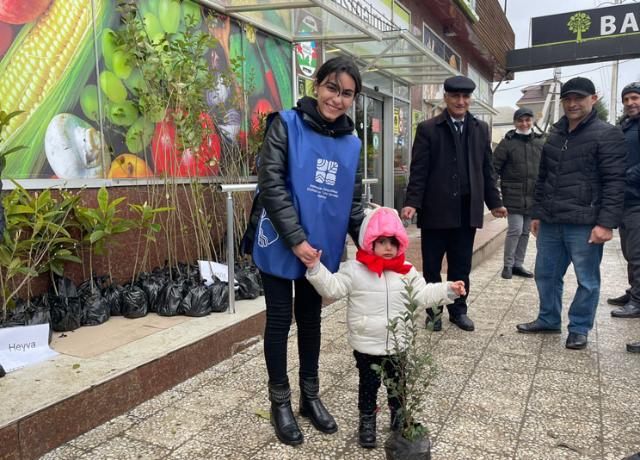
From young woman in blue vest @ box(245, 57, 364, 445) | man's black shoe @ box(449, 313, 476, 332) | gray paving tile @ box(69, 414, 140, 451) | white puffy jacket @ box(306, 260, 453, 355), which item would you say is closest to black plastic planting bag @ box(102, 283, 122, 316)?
gray paving tile @ box(69, 414, 140, 451)

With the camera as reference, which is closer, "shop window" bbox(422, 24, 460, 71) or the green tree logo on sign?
"shop window" bbox(422, 24, 460, 71)

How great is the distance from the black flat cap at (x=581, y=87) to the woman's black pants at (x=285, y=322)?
91.8 inches

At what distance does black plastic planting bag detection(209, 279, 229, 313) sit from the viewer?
3818mm

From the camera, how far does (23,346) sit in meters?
2.83

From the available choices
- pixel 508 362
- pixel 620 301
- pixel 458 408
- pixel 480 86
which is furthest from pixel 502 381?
pixel 480 86

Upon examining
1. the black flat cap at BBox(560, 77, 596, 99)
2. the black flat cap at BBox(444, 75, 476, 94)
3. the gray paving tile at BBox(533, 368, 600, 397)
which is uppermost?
the black flat cap at BBox(444, 75, 476, 94)

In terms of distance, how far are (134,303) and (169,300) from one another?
24cm

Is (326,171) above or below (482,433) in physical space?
above

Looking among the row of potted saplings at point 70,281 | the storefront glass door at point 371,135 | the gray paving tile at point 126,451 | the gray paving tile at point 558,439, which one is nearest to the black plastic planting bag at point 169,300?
the row of potted saplings at point 70,281

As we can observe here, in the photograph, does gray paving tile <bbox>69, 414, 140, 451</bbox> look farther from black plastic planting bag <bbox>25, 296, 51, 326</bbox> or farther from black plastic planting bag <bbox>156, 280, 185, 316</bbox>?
black plastic planting bag <bbox>156, 280, 185, 316</bbox>

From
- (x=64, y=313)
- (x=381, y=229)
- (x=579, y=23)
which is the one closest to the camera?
(x=381, y=229)

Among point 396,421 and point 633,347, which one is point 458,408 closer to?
point 396,421

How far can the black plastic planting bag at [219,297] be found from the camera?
3818mm

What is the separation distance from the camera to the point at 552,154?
3730 millimetres
